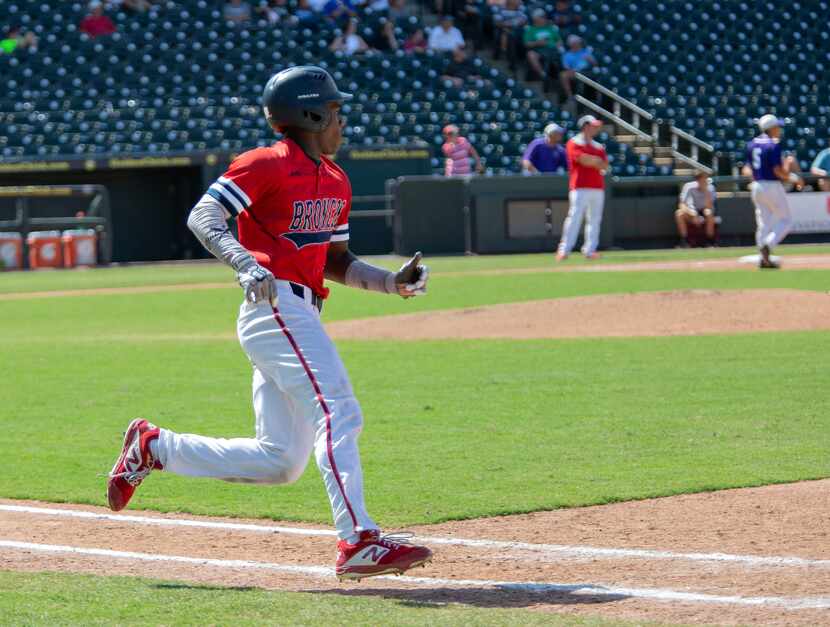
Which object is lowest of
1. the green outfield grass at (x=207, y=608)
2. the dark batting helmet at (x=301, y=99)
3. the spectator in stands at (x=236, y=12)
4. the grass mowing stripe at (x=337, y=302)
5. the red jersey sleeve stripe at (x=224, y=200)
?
the grass mowing stripe at (x=337, y=302)

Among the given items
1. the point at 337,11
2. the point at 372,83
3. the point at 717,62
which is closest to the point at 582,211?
the point at 372,83

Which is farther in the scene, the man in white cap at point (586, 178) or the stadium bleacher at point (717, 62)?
the stadium bleacher at point (717, 62)

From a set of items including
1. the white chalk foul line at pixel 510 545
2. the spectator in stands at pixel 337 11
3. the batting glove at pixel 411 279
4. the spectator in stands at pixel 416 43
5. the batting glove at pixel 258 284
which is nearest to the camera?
the batting glove at pixel 258 284

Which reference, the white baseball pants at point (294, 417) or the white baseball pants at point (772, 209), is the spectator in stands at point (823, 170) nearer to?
the white baseball pants at point (772, 209)

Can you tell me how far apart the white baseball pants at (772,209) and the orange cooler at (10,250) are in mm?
14266

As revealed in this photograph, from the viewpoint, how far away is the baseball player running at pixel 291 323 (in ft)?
15.9

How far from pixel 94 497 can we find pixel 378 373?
4.82 metres

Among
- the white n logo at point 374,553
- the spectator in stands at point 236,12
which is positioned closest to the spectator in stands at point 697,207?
the spectator in stands at point 236,12

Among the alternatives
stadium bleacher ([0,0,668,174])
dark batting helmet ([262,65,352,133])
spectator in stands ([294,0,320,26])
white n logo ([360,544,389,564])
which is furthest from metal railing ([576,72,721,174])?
white n logo ([360,544,389,564])

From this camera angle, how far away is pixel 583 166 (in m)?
21.0

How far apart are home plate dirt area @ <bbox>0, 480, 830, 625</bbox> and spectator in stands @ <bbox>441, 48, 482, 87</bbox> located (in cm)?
2497

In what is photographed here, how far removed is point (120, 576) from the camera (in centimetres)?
510

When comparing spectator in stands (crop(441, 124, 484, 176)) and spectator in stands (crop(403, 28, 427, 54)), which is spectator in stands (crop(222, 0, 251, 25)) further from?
spectator in stands (crop(441, 124, 484, 176))

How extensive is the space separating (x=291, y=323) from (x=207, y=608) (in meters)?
1.07
